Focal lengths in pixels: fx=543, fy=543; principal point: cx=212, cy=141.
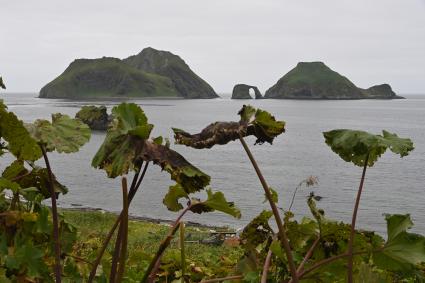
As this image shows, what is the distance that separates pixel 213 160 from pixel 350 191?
2607cm

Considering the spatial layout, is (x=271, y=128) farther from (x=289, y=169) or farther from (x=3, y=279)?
(x=289, y=169)

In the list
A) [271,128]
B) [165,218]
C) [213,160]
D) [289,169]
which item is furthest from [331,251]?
[213,160]

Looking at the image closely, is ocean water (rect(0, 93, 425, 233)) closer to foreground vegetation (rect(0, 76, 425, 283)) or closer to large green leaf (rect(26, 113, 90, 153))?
foreground vegetation (rect(0, 76, 425, 283))

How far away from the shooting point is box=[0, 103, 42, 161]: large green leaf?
89.4 inches

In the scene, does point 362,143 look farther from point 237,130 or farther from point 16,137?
point 16,137

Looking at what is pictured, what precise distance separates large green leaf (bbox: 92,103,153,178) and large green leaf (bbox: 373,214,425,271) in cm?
128

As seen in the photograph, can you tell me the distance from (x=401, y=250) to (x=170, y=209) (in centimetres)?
111

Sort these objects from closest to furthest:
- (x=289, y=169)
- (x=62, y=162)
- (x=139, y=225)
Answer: (x=139, y=225)
(x=289, y=169)
(x=62, y=162)

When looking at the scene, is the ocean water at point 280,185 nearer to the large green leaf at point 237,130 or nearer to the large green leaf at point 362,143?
the large green leaf at point 362,143

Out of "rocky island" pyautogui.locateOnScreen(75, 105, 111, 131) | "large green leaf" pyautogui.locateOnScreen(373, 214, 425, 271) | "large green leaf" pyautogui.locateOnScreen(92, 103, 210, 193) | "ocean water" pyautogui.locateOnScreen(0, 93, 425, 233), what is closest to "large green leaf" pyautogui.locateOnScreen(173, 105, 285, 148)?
"large green leaf" pyautogui.locateOnScreen(92, 103, 210, 193)

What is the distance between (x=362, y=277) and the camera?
2.84 metres

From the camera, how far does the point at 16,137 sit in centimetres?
231

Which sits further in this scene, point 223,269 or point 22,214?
point 223,269

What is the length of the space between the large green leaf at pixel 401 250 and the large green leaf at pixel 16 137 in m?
1.65
